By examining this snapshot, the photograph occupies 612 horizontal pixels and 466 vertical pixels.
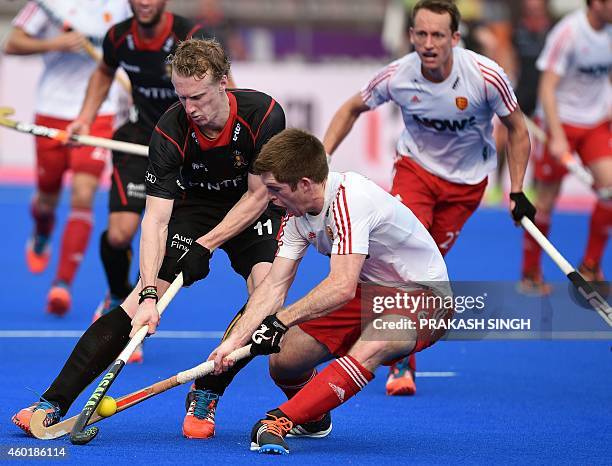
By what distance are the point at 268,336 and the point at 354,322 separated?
0.46 m

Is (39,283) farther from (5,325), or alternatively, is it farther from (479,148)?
(479,148)

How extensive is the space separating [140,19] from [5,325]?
2074 mm

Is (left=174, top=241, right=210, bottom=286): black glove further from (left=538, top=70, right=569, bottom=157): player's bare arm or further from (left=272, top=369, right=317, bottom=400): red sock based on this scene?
(left=538, top=70, right=569, bottom=157): player's bare arm

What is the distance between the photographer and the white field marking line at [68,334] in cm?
730

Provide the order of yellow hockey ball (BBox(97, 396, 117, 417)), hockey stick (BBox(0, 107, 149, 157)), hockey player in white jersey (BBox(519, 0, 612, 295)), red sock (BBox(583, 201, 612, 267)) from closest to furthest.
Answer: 1. yellow hockey ball (BBox(97, 396, 117, 417))
2. hockey stick (BBox(0, 107, 149, 157))
3. hockey player in white jersey (BBox(519, 0, 612, 295))
4. red sock (BBox(583, 201, 612, 267))

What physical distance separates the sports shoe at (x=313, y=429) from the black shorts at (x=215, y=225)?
0.70 meters

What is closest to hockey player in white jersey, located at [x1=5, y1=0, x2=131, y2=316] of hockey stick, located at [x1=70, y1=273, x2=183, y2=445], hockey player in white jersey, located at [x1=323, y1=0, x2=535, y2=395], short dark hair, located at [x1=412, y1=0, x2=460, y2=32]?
hockey player in white jersey, located at [x1=323, y1=0, x2=535, y2=395]

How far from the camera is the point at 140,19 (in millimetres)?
6531

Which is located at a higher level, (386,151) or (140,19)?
(140,19)

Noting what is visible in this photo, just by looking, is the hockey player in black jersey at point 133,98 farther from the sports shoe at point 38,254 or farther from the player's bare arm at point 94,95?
the sports shoe at point 38,254

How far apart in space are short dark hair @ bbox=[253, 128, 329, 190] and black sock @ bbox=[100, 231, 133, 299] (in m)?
2.47

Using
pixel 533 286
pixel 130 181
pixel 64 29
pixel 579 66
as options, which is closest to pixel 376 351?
pixel 130 181

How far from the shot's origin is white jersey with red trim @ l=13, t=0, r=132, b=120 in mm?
7992

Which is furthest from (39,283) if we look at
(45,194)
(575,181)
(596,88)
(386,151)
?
(575,181)
